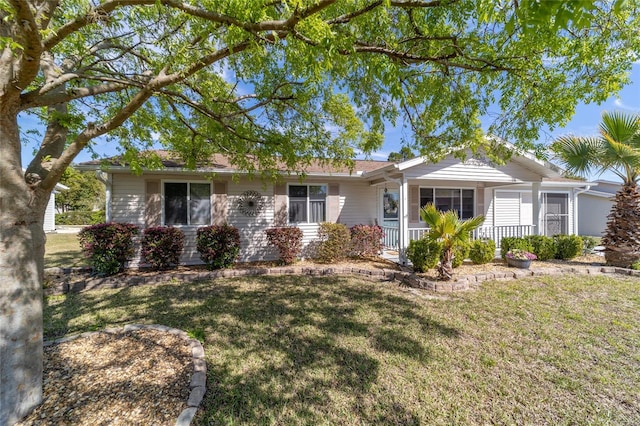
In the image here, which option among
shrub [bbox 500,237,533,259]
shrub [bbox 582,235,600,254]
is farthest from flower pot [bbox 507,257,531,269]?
shrub [bbox 582,235,600,254]

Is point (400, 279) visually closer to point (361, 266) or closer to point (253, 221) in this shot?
point (361, 266)

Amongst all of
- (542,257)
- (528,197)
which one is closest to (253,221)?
(542,257)

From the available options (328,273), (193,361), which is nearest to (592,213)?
(328,273)

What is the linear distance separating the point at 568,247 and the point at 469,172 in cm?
435

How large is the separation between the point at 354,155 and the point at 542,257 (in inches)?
298

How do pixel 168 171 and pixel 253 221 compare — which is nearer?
pixel 168 171

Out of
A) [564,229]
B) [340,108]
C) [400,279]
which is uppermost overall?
[340,108]

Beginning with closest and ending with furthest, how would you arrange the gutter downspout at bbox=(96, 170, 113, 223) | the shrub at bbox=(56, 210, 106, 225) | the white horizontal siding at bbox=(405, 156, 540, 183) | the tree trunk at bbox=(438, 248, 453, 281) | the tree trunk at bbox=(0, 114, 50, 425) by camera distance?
the tree trunk at bbox=(0, 114, 50, 425) → the tree trunk at bbox=(438, 248, 453, 281) → the gutter downspout at bbox=(96, 170, 113, 223) → the white horizontal siding at bbox=(405, 156, 540, 183) → the shrub at bbox=(56, 210, 106, 225)

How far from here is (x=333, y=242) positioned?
8547mm

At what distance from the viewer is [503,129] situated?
543 centimetres

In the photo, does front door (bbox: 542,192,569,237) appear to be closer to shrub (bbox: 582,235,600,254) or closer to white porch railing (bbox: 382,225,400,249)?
shrub (bbox: 582,235,600,254)

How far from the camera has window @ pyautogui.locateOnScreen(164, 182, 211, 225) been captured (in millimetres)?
8359

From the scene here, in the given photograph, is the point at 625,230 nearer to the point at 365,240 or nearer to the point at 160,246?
the point at 365,240

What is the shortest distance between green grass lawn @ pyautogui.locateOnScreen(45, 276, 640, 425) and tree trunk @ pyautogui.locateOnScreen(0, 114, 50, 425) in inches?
62.6
